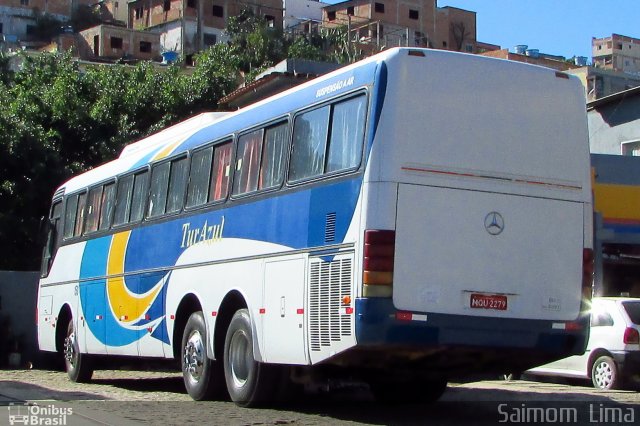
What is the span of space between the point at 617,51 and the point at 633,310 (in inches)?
4499

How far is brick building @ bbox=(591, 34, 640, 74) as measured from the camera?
123 metres

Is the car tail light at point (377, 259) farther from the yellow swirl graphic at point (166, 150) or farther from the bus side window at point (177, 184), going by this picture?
the yellow swirl graphic at point (166, 150)

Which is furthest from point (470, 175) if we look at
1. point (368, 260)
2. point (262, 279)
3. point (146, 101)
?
point (146, 101)

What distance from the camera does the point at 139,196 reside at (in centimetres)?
1563

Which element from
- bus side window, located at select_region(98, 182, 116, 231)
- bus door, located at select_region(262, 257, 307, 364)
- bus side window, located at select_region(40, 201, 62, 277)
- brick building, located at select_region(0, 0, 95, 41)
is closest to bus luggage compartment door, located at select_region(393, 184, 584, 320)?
bus door, located at select_region(262, 257, 307, 364)

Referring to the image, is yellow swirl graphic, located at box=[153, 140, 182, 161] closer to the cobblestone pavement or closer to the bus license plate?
the cobblestone pavement

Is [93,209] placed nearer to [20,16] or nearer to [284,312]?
[284,312]

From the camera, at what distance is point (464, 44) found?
95.9 meters

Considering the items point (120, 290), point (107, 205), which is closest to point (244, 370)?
point (120, 290)

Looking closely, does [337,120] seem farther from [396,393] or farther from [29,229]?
[29,229]

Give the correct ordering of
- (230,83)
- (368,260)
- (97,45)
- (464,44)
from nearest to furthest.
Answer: (368,260), (230,83), (97,45), (464,44)

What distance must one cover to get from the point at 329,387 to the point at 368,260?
330 cm

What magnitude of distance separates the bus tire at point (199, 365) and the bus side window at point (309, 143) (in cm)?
289

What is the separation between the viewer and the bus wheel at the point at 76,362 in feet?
57.7
